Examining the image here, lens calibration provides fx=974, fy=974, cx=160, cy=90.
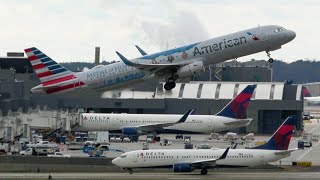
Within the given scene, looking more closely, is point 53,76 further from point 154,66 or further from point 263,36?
→ point 263,36

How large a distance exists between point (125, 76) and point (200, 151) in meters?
21.8

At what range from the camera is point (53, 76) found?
106000 millimetres

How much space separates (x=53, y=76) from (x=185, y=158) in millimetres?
20366

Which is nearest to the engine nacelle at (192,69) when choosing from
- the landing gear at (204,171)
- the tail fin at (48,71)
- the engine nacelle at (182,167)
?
the tail fin at (48,71)

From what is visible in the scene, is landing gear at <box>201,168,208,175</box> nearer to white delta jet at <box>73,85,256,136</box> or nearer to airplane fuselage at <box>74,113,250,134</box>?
white delta jet at <box>73,85,256,136</box>

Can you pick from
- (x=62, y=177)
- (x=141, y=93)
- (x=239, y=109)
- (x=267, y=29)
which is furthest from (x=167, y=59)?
(x=141, y=93)

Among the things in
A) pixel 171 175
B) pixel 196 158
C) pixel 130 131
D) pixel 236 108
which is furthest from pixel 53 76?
pixel 236 108

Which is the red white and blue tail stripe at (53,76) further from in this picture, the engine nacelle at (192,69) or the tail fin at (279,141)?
the tail fin at (279,141)

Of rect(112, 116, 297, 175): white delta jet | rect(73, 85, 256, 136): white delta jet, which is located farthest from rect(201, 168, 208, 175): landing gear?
rect(73, 85, 256, 136): white delta jet

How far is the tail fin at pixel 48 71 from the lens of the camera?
10512 cm

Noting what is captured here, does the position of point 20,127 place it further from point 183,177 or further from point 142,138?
point 142,138

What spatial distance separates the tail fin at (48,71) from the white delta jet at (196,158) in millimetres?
14370

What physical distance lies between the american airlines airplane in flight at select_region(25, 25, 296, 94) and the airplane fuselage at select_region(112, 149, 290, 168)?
591 inches

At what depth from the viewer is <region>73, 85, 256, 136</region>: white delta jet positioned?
511 feet
